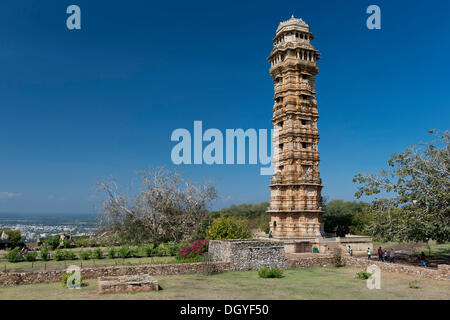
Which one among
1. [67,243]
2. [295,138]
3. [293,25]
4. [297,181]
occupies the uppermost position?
[293,25]

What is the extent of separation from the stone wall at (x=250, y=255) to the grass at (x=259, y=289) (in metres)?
2.00

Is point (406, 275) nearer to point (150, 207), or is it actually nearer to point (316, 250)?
point (316, 250)

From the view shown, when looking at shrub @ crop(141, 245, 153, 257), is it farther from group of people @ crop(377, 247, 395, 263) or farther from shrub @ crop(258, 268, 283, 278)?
group of people @ crop(377, 247, 395, 263)

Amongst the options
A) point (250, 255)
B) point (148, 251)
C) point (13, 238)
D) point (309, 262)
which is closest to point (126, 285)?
point (250, 255)

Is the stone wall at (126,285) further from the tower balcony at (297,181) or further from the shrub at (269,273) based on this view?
the tower balcony at (297,181)

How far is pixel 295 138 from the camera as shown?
127 ft

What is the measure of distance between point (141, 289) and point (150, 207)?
71.7 ft

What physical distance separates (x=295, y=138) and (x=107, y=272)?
2455cm

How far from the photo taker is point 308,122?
39.7 m

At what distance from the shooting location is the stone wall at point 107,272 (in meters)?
19.1

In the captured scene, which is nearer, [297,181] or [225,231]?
[225,231]

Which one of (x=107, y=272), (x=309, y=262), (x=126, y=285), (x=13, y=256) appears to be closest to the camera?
(x=126, y=285)

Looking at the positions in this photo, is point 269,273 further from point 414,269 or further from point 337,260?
point 414,269

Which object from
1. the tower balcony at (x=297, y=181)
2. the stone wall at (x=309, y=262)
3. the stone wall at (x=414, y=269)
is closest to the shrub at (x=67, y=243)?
the tower balcony at (x=297, y=181)
